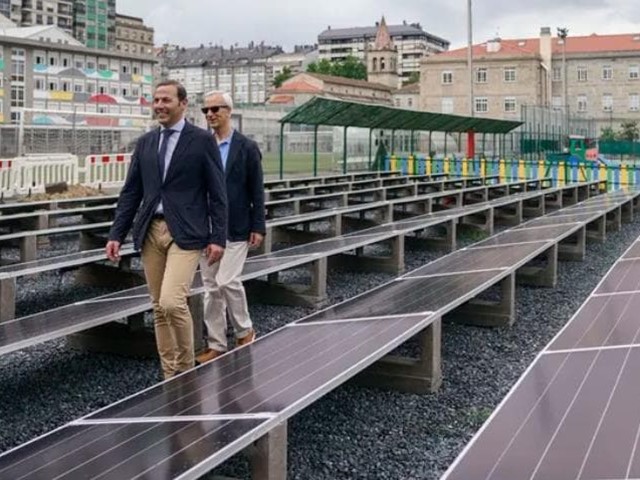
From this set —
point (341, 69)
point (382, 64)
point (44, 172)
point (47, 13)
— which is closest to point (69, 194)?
point (44, 172)

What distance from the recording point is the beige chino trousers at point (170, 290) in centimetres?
419

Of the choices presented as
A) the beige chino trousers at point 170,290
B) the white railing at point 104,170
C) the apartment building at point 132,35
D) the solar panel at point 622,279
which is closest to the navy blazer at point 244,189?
the beige chino trousers at point 170,290

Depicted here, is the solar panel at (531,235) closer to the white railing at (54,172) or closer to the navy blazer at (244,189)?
the navy blazer at (244,189)

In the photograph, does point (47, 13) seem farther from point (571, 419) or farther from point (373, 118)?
point (571, 419)

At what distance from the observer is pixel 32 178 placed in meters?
16.3

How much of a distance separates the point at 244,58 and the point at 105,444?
174 metres

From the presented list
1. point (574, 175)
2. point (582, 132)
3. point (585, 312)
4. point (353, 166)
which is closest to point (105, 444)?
point (585, 312)

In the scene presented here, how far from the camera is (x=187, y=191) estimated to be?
4.23 m

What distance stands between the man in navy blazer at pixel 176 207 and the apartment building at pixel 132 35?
137 meters

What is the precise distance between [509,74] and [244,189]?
7543 centimetres

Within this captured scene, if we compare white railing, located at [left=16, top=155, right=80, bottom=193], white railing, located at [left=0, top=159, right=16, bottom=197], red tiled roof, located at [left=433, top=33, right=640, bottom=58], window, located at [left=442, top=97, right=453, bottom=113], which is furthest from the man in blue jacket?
red tiled roof, located at [left=433, top=33, right=640, bottom=58]

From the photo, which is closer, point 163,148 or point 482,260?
point 163,148

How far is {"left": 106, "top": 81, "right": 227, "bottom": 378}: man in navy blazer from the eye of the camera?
13.8ft

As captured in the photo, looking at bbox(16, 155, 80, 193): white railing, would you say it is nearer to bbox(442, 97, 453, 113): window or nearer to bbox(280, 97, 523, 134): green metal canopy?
bbox(280, 97, 523, 134): green metal canopy
